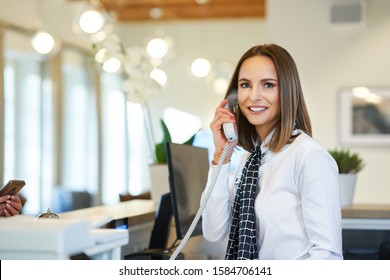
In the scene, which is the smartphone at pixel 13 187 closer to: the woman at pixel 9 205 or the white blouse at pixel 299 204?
the woman at pixel 9 205

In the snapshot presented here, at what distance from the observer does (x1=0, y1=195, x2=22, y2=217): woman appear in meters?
1.34

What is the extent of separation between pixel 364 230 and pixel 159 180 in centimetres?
89

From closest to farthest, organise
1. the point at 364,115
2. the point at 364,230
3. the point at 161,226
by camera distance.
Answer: the point at 161,226 < the point at 364,230 < the point at 364,115

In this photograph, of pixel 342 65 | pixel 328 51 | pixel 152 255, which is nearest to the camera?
pixel 152 255

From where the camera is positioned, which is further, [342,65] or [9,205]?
[342,65]

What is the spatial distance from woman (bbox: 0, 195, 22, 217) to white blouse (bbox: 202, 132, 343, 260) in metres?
0.48

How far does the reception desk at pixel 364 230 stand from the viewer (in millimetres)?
2301

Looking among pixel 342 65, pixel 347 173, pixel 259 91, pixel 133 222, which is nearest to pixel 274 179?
pixel 259 91

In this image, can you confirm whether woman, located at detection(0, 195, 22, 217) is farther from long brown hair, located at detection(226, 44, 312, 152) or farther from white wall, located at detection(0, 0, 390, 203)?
white wall, located at detection(0, 0, 390, 203)

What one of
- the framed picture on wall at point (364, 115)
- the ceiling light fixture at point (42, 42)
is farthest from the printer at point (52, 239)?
the ceiling light fixture at point (42, 42)

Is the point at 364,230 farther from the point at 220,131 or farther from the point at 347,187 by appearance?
the point at 220,131

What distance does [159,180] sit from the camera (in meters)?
2.86

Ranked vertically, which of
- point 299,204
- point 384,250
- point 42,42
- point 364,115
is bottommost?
point 384,250

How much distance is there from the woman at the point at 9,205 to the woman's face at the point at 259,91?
0.50 metres
